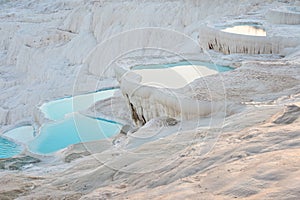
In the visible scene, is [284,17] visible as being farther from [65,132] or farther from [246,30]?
[65,132]

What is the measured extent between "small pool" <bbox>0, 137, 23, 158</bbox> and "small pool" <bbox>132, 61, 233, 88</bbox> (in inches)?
184

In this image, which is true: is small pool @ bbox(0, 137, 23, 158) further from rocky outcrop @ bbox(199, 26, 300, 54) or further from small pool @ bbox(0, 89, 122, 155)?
rocky outcrop @ bbox(199, 26, 300, 54)

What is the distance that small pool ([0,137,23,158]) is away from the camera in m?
11.1

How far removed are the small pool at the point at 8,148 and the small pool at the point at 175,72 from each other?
184 inches

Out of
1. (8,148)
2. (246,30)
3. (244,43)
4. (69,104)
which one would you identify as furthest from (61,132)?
(246,30)

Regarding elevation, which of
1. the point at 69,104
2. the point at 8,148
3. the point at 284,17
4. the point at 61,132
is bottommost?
the point at 8,148

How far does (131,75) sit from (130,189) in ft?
13.8

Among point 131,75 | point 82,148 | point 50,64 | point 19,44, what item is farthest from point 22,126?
point 19,44

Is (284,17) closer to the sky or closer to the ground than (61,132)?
closer to the sky

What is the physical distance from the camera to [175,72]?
784 cm

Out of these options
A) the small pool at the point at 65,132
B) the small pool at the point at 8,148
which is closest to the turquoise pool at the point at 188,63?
the small pool at the point at 65,132

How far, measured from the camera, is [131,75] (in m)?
7.62

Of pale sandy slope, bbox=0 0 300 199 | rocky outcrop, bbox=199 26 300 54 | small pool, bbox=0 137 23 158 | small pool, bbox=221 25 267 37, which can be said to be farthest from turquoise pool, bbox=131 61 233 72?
small pool, bbox=0 137 23 158

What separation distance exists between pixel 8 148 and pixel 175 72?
6139 millimetres
